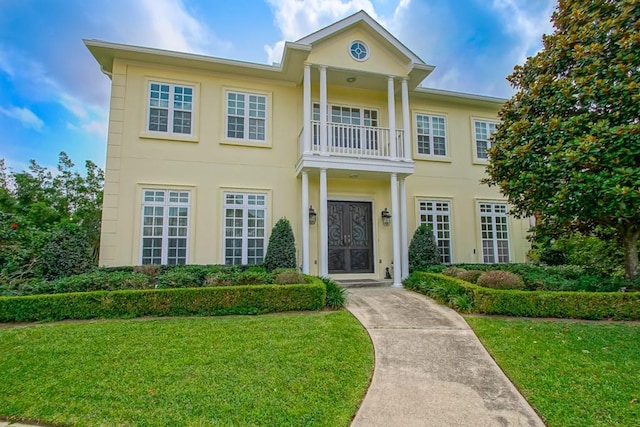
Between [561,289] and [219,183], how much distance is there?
8.86 metres

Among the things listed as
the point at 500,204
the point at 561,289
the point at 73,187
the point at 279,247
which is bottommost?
the point at 561,289

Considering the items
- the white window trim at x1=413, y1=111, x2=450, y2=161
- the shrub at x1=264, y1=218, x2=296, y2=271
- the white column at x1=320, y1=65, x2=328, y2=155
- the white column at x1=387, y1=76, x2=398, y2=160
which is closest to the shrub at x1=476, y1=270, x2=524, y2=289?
the white column at x1=387, y1=76, x2=398, y2=160

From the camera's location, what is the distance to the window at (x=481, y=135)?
1174cm

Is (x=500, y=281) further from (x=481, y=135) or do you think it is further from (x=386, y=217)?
(x=481, y=135)

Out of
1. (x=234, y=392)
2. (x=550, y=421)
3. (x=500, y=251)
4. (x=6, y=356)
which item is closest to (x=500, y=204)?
(x=500, y=251)

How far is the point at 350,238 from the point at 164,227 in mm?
5579

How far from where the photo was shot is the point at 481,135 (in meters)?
11.9

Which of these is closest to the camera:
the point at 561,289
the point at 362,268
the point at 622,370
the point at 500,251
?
the point at 622,370

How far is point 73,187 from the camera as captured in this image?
614 inches

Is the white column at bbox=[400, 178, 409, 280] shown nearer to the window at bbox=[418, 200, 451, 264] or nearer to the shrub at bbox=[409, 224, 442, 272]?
the shrub at bbox=[409, 224, 442, 272]

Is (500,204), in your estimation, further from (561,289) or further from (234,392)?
(234,392)

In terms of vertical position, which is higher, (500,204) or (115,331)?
(500,204)

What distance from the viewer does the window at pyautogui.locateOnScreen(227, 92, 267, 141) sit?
9695 millimetres

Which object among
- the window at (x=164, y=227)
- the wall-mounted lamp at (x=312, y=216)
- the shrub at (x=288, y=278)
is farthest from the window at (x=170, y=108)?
the shrub at (x=288, y=278)
